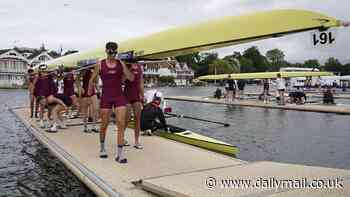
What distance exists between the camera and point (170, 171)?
21.9 feet

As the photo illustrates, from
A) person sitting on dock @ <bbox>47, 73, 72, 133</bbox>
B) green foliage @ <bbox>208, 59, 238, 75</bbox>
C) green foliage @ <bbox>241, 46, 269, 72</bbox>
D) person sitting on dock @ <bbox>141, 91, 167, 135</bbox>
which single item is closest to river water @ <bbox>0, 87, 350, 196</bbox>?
person sitting on dock @ <bbox>47, 73, 72, 133</bbox>

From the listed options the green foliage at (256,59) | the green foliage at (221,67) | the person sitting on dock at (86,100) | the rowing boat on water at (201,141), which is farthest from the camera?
the green foliage at (256,59)

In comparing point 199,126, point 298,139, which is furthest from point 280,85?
point 298,139

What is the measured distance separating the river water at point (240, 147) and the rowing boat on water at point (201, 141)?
450mm

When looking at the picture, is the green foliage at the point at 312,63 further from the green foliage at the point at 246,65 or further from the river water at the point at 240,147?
the river water at the point at 240,147

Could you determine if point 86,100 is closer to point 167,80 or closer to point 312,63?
point 167,80

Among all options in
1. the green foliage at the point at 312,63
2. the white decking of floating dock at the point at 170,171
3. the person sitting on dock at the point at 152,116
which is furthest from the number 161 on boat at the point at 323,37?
the green foliage at the point at 312,63

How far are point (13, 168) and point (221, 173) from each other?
454 cm

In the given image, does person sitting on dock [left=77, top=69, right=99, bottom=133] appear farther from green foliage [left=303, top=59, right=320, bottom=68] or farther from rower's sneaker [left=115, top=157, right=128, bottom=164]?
green foliage [left=303, top=59, right=320, bottom=68]

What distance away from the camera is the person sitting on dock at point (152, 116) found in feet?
35.2

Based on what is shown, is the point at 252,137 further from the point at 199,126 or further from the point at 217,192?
the point at 217,192

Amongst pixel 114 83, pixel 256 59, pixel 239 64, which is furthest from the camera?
pixel 256 59

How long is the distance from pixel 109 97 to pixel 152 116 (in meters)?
3.56

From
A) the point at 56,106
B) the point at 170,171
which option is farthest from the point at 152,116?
the point at 170,171
